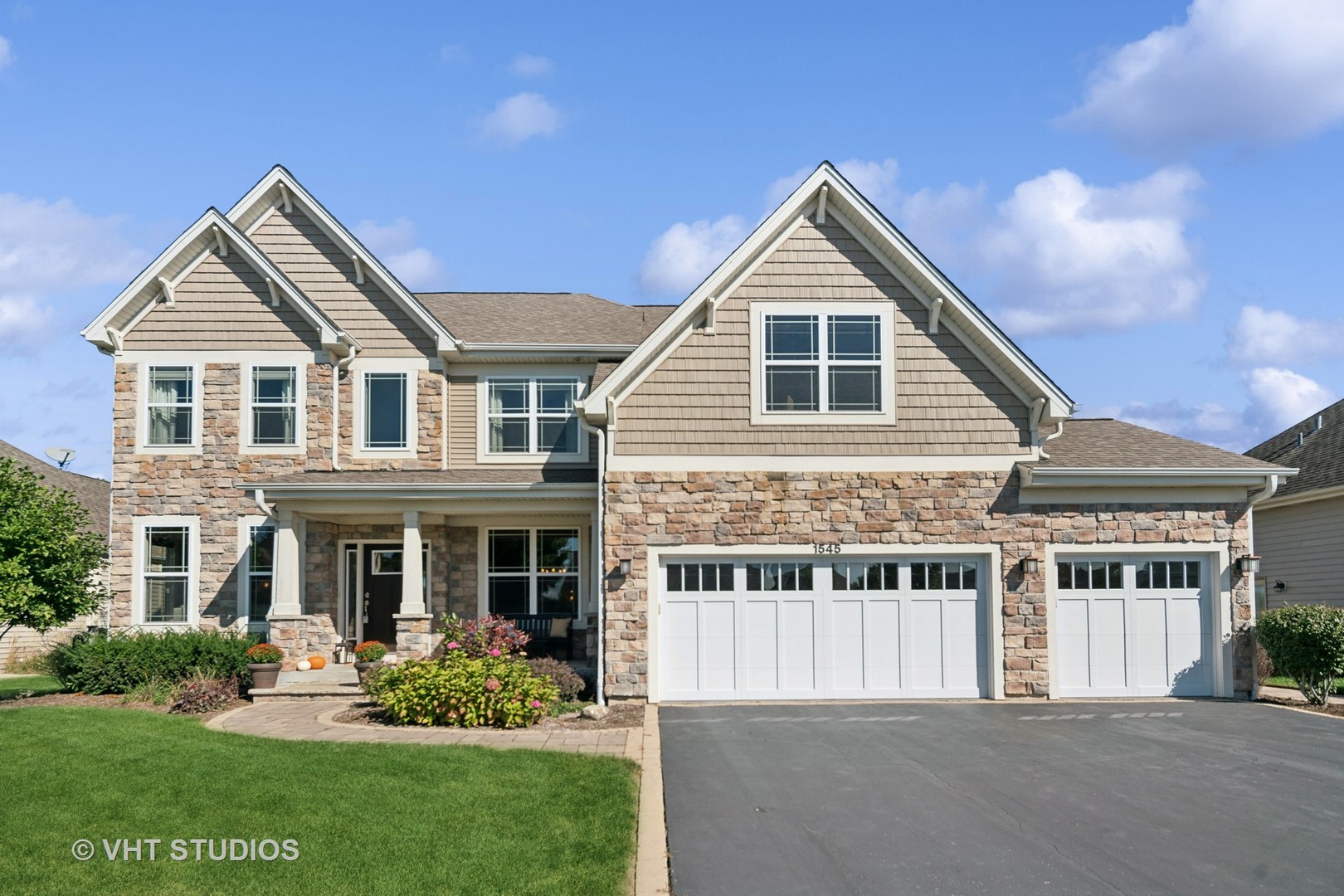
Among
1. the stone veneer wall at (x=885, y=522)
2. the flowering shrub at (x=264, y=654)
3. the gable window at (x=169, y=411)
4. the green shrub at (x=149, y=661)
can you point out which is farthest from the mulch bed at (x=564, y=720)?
the gable window at (x=169, y=411)

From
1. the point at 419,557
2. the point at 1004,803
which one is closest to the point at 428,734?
the point at 419,557

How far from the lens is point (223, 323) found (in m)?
19.0

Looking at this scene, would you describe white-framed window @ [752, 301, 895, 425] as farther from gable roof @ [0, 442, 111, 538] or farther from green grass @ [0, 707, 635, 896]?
gable roof @ [0, 442, 111, 538]

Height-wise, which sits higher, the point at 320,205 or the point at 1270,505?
the point at 320,205

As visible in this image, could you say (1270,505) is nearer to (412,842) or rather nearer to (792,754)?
(792,754)

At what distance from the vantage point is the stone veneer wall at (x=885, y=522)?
1593cm

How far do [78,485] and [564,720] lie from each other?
22.4m

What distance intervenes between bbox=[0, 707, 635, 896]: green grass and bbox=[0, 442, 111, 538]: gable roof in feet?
63.5

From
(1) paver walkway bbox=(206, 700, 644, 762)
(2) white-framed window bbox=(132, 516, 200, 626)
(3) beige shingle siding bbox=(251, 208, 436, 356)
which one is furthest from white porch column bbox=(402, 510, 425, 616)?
(2) white-framed window bbox=(132, 516, 200, 626)

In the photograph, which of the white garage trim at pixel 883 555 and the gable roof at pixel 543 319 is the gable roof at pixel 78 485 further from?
the white garage trim at pixel 883 555

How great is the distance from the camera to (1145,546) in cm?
1628

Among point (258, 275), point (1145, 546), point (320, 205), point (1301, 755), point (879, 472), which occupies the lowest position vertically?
point (1301, 755)

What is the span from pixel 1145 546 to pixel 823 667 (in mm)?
5060

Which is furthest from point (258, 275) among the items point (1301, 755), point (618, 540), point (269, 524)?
point (1301, 755)
